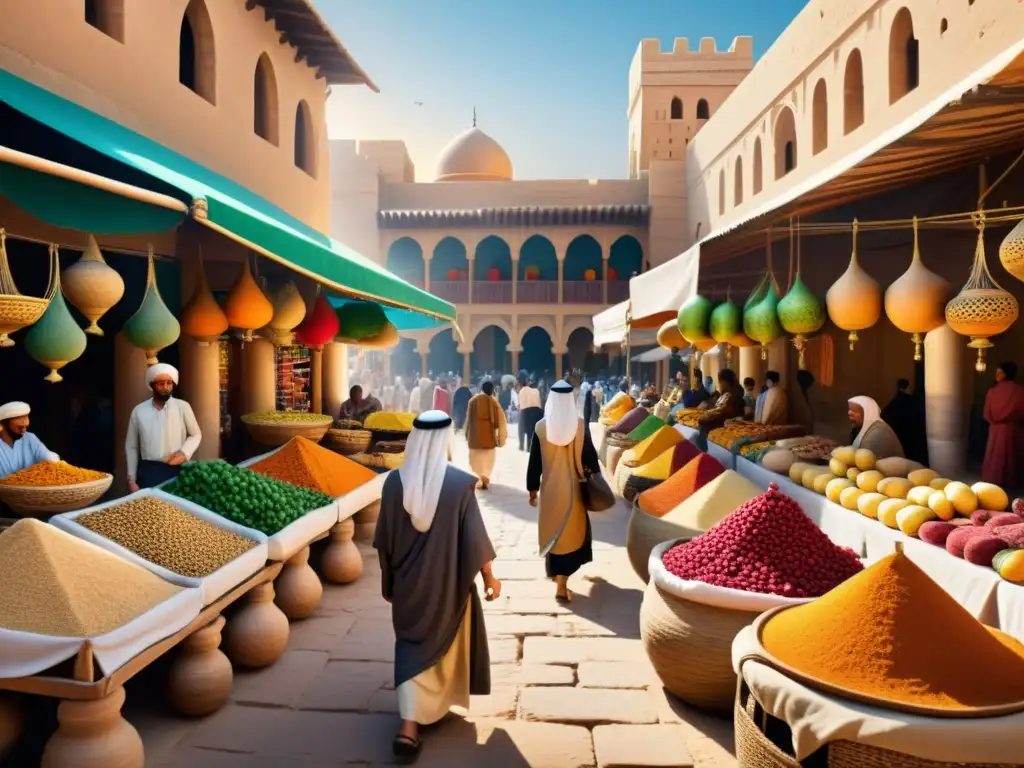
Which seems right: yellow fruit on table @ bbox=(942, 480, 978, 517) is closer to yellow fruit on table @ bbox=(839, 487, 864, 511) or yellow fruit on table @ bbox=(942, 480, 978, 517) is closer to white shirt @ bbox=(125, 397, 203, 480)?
yellow fruit on table @ bbox=(839, 487, 864, 511)

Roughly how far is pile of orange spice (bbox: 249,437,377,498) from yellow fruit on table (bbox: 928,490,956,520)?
10.7 ft

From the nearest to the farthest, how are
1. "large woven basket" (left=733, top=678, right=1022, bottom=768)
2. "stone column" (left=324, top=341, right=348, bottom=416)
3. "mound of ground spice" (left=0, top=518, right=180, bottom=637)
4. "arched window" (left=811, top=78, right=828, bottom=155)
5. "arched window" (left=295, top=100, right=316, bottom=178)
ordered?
"large woven basket" (left=733, top=678, right=1022, bottom=768) < "mound of ground spice" (left=0, top=518, right=180, bottom=637) < "arched window" (left=295, top=100, right=316, bottom=178) < "stone column" (left=324, top=341, right=348, bottom=416) < "arched window" (left=811, top=78, right=828, bottom=155)

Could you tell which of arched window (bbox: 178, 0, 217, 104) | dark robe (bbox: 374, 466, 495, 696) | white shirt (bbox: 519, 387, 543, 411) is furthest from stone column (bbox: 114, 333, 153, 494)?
white shirt (bbox: 519, 387, 543, 411)

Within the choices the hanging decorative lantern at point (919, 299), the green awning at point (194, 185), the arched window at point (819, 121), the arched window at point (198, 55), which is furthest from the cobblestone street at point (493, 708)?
the arched window at point (819, 121)

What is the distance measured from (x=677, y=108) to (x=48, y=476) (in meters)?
22.8

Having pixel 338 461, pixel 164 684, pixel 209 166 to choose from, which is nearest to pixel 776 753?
pixel 164 684

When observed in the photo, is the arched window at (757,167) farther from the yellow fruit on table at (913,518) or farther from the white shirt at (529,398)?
the yellow fruit on table at (913,518)

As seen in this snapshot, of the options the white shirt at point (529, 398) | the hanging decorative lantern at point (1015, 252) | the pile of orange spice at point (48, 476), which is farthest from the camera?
the white shirt at point (529, 398)

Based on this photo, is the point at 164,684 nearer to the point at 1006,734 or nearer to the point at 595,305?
the point at 1006,734

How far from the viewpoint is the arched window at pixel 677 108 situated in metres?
23.5

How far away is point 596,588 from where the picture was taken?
5.05 metres

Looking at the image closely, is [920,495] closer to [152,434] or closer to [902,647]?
[902,647]

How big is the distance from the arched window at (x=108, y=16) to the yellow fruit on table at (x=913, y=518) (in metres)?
5.71

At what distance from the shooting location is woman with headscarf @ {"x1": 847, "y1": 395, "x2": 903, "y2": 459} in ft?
15.9
